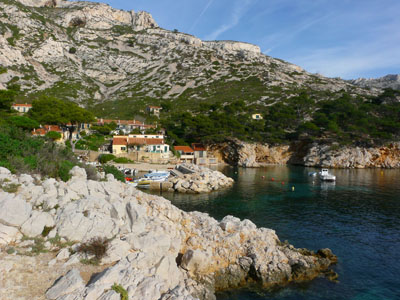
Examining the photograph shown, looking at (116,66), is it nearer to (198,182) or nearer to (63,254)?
(198,182)

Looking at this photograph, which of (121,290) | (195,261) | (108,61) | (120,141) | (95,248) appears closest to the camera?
(121,290)

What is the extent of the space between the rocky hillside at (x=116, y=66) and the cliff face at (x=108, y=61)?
17.3 inches

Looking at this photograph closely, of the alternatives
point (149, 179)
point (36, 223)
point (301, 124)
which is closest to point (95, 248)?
point (36, 223)

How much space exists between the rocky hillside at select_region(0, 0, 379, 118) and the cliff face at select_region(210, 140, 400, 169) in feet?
109

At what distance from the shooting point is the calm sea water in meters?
15.6

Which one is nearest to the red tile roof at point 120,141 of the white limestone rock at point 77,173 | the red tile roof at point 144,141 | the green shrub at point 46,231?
the red tile roof at point 144,141

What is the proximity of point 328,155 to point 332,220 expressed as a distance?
53.5m

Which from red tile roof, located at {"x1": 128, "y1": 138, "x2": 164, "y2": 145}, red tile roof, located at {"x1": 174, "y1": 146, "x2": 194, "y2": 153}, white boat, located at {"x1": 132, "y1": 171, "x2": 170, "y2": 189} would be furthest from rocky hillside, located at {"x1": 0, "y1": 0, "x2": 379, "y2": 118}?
white boat, located at {"x1": 132, "y1": 171, "x2": 170, "y2": 189}

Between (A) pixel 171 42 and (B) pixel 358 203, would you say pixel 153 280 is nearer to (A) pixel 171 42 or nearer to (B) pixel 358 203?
(B) pixel 358 203

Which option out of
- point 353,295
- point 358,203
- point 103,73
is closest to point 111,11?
point 103,73

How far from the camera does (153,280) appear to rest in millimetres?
11008

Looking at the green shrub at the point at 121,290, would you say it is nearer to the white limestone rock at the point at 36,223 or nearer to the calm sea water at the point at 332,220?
the white limestone rock at the point at 36,223

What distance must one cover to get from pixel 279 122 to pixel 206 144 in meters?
26.2

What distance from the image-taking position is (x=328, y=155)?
75.8 meters
